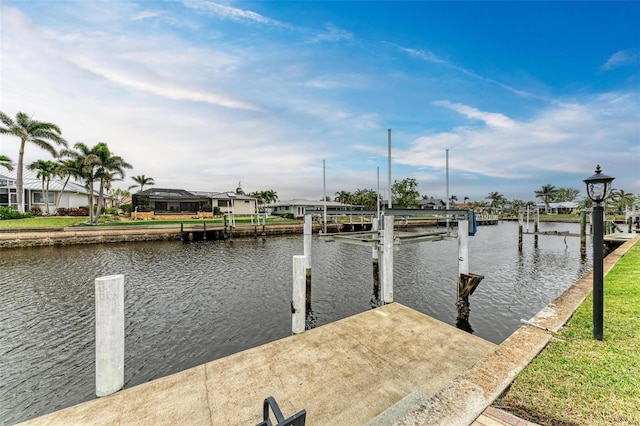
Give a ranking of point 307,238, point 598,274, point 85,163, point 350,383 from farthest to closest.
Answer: point 85,163
point 307,238
point 598,274
point 350,383

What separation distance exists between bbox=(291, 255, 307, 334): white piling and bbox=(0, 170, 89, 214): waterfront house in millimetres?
46089

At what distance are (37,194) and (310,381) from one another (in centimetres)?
5076

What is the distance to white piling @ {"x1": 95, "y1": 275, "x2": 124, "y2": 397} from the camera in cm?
338

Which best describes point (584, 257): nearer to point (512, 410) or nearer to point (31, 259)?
point (512, 410)

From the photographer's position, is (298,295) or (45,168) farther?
(45,168)

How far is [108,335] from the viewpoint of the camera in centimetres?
342

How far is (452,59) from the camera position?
15570mm

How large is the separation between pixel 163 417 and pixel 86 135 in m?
35.9

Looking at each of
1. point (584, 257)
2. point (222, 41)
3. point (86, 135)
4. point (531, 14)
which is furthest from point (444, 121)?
point (86, 135)

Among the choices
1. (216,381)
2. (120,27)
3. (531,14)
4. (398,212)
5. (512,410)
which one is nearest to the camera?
(512,410)

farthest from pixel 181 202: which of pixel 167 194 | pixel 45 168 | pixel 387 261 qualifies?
pixel 387 261

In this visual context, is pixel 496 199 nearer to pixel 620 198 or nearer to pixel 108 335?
pixel 620 198

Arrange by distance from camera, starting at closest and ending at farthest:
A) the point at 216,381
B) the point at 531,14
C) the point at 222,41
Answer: the point at 216,381 → the point at 531,14 → the point at 222,41

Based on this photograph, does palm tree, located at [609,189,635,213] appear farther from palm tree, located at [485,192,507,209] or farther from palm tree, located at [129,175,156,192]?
palm tree, located at [129,175,156,192]
